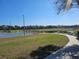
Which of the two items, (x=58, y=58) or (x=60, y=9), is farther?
(x=60, y=9)

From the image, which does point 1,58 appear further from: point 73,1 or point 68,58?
point 73,1

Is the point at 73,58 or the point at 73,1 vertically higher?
the point at 73,1

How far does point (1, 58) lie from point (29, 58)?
204 centimetres

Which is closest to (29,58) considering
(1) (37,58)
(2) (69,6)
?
(1) (37,58)

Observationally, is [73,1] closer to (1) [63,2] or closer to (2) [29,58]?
(1) [63,2]

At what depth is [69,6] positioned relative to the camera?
22.8 meters

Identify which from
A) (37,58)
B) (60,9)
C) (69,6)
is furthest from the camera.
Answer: (60,9)

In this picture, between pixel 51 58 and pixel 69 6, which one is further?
pixel 69 6

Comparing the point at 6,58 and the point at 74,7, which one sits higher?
the point at 74,7

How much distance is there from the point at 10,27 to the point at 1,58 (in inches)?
6249

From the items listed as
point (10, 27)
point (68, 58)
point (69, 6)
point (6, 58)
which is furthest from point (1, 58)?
point (10, 27)

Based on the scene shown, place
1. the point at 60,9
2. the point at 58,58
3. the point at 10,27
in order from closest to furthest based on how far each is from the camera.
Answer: the point at 58,58 → the point at 60,9 → the point at 10,27

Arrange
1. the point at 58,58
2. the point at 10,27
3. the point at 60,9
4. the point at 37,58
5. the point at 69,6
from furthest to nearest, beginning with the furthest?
1. the point at 10,27
2. the point at 60,9
3. the point at 69,6
4. the point at 37,58
5. the point at 58,58

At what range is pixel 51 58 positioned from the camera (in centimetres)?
1469
